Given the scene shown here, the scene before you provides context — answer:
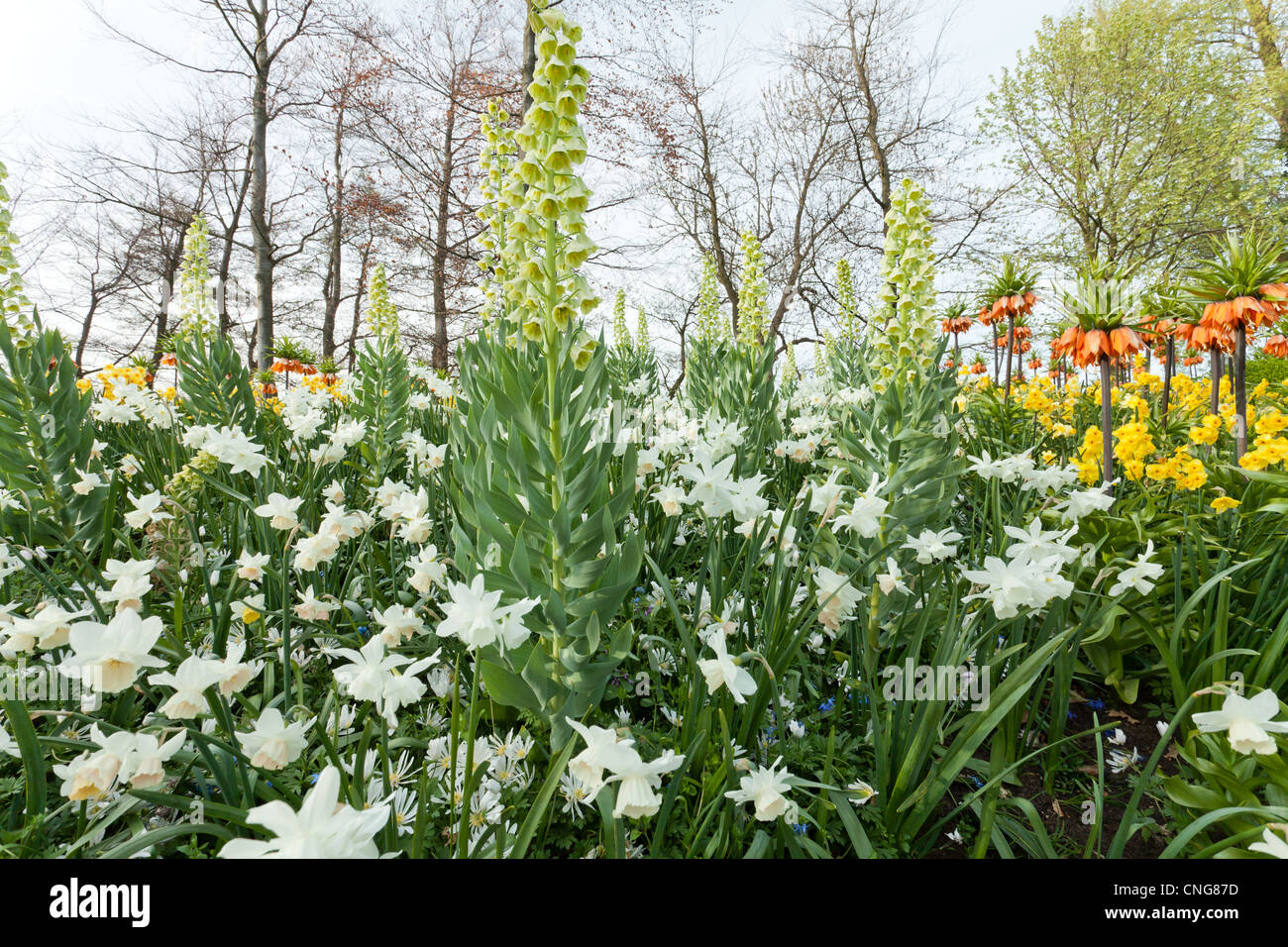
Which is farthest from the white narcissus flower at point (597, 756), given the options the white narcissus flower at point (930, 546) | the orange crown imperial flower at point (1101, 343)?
the orange crown imperial flower at point (1101, 343)

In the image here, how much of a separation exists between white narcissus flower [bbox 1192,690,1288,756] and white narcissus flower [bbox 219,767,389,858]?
4.73 feet

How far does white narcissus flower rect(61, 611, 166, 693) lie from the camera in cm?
91

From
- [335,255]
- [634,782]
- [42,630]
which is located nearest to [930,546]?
[634,782]

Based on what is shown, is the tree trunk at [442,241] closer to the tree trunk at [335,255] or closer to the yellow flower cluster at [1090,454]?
the tree trunk at [335,255]

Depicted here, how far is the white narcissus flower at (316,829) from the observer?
2.23ft

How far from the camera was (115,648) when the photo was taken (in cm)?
92

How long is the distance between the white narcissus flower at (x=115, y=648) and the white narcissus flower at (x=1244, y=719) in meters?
1.85

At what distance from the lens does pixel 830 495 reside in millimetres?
1862

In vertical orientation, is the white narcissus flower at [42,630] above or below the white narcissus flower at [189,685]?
above

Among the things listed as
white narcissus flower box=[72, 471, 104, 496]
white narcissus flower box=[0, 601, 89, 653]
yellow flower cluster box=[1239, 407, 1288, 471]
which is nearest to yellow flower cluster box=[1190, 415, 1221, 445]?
yellow flower cluster box=[1239, 407, 1288, 471]

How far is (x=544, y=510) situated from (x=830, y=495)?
966 millimetres

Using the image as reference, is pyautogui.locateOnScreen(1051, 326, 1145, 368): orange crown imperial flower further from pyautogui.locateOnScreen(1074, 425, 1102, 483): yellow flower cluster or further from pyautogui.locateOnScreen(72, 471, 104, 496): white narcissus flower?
pyautogui.locateOnScreen(72, 471, 104, 496): white narcissus flower
